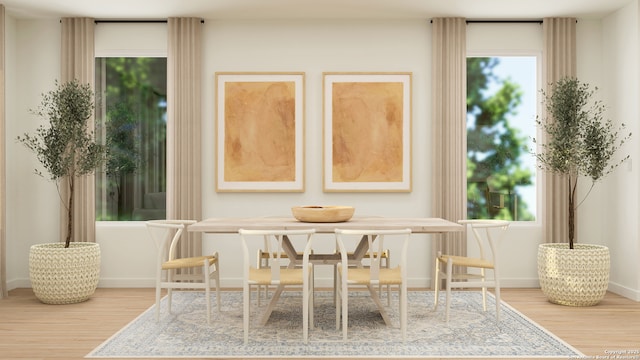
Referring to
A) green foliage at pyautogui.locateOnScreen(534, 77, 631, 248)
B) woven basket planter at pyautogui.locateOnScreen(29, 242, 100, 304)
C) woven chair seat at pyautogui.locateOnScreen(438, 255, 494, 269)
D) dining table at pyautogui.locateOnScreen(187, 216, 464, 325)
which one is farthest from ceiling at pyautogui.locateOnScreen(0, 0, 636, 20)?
woven chair seat at pyautogui.locateOnScreen(438, 255, 494, 269)

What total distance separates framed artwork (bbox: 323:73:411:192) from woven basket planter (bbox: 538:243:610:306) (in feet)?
5.70

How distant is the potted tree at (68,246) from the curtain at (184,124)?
31.9 inches

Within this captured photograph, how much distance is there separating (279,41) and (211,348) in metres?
3.62

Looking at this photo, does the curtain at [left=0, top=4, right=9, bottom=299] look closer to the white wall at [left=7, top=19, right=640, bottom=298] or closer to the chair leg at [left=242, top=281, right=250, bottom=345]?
the white wall at [left=7, top=19, right=640, bottom=298]

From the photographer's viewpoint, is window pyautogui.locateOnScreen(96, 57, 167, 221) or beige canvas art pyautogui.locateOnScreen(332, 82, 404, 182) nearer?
beige canvas art pyautogui.locateOnScreen(332, 82, 404, 182)

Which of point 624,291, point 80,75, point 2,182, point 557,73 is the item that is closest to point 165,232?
point 2,182

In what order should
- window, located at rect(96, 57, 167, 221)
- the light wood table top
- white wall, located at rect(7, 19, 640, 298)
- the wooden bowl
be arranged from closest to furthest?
the light wood table top
the wooden bowl
white wall, located at rect(7, 19, 640, 298)
window, located at rect(96, 57, 167, 221)

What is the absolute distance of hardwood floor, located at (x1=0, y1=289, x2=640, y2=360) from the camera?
395 centimetres

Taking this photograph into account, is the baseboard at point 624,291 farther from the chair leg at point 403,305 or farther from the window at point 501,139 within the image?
the chair leg at point 403,305

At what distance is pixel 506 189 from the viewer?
6504 mm

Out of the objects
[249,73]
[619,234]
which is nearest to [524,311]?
[619,234]

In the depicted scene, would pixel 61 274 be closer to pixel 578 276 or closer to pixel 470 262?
pixel 470 262

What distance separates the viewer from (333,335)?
4.25m

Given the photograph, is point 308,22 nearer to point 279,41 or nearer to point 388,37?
point 279,41
